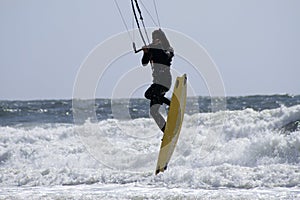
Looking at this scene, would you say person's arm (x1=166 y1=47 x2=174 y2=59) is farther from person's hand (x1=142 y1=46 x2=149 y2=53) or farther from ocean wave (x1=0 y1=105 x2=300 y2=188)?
ocean wave (x1=0 y1=105 x2=300 y2=188)

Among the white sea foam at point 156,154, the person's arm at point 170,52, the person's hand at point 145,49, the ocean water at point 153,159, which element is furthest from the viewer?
the white sea foam at point 156,154

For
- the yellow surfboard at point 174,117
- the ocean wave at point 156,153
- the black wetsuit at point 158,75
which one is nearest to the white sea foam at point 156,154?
the ocean wave at point 156,153

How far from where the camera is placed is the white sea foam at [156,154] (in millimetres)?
9852

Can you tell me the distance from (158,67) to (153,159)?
5.13 metres

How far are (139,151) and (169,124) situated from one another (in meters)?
5.43

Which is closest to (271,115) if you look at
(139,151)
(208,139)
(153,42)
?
(208,139)

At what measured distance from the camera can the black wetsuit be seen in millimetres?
8039

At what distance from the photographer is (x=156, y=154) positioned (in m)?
13.6

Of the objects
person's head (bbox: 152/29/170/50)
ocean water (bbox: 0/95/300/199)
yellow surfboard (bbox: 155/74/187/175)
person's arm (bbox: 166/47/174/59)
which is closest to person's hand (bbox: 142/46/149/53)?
person's head (bbox: 152/29/170/50)

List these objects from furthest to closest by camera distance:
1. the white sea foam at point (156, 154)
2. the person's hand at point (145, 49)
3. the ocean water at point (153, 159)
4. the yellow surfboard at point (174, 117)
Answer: the white sea foam at point (156, 154)
the ocean water at point (153, 159)
the yellow surfboard at point (174, 117)
the person's hand at point (145, 49)

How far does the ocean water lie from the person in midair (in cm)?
141

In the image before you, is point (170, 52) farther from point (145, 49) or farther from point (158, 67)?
point (145, 49)

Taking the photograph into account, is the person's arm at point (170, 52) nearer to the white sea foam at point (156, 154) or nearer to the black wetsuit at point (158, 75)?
the black wetsuit at point (158, 75)

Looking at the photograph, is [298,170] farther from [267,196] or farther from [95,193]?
[95,193]
